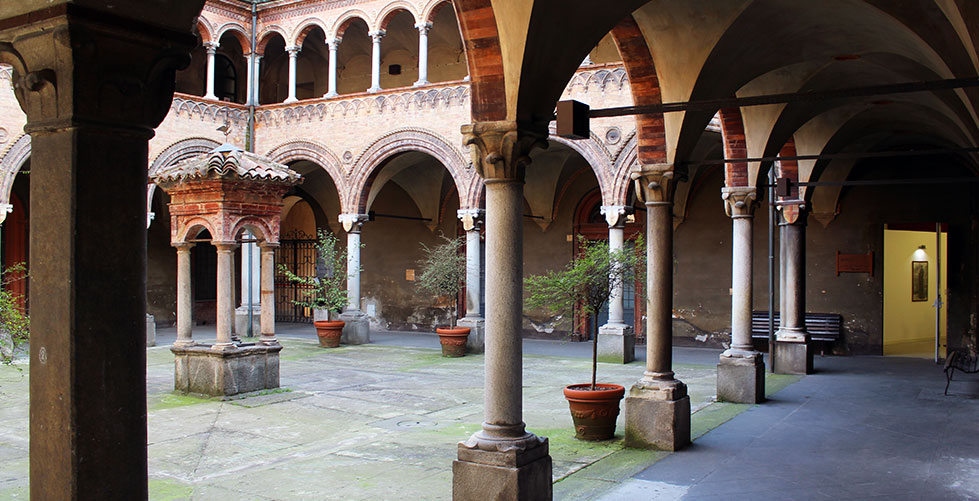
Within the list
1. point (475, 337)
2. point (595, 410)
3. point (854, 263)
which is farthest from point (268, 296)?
point (854, 263)

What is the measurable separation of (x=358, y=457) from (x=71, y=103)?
5070mm

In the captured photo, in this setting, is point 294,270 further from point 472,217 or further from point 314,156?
point 472,217

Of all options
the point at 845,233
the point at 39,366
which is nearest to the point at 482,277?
the point at 845,233

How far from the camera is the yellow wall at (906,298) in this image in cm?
1597

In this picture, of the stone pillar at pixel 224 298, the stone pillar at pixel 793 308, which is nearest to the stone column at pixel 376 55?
the stone pillar at pixel 224 298

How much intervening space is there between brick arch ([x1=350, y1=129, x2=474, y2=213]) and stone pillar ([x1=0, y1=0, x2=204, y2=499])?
1409 centimetres

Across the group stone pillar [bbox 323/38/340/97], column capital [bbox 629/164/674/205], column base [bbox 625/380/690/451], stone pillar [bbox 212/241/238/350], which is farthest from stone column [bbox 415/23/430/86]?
column base [bbox 625/380/690/451]

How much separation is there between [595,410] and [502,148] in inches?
125

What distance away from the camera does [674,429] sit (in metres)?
7.05

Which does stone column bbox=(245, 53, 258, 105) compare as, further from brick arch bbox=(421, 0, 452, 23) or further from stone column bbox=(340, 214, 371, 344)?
brick arch bbox=(421, 0, 452, 23)

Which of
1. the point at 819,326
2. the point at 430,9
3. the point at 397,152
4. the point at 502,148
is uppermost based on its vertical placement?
the point at 430,9

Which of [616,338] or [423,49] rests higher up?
[423,49]

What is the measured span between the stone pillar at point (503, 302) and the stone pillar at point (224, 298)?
5.71 metres

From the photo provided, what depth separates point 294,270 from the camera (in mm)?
22391
